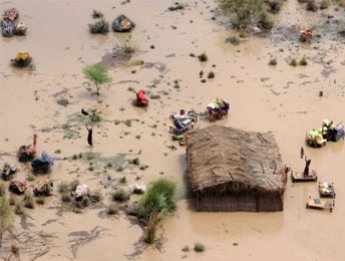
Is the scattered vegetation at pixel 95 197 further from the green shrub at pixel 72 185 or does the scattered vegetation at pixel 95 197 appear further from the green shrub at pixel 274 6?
the green shrub at pixel 274 6

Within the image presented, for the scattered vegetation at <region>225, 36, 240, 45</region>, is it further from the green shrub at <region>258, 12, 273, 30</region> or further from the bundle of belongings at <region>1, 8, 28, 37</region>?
the bundle of belongings at <region>1, 8, 28, 37</region>

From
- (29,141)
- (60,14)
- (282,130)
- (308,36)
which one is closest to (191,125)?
(282,130)

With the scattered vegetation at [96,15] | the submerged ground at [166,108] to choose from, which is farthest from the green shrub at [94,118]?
the scattered vegetation at [96,15]

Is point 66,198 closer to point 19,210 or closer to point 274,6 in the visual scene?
point 19,210

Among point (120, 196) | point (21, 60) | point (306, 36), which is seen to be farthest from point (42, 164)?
point (306, 36)

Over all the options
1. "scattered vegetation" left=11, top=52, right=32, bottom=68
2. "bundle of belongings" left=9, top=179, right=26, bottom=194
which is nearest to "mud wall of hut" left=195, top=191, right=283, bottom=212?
"bundle of belongings" left=9, top=179, right=26, bottom=194

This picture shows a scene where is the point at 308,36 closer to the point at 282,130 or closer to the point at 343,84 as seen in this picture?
the point at 343,84
